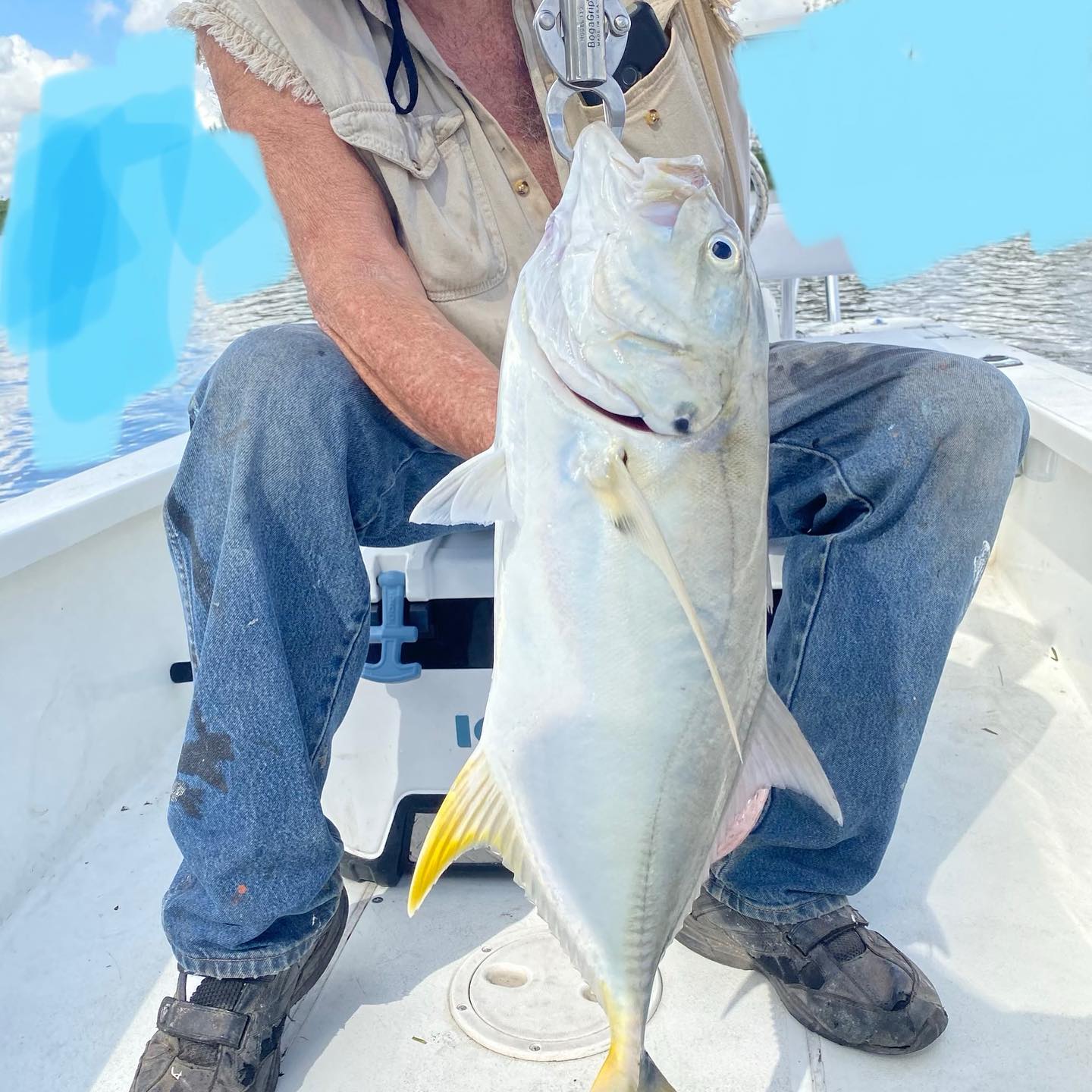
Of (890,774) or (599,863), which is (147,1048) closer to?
(599,863)

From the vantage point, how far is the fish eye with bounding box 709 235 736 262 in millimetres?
896

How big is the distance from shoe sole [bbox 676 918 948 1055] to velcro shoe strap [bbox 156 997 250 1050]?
0.58 metres

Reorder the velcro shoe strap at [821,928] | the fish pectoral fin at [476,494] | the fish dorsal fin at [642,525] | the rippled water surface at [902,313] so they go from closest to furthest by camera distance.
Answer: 1. the fish dorsal fin at [642,525]
2. the fish pectoral fin at [476,494]
3. the velcro shoe strap at [821,928]
4. the rippled water surface at [902,313]

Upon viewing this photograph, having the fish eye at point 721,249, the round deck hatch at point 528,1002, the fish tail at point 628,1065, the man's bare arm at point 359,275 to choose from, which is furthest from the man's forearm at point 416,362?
the round deck hatch at point 528,1002

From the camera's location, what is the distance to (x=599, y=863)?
2.98ft

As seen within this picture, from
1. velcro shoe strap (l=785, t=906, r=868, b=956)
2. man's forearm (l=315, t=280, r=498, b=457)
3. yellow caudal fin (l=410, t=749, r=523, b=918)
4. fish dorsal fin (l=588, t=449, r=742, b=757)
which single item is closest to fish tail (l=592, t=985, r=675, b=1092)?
yellow caudal fin (l=410, t=749, r=523, b=918)

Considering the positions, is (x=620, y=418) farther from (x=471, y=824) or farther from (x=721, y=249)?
(x=471, y=824)

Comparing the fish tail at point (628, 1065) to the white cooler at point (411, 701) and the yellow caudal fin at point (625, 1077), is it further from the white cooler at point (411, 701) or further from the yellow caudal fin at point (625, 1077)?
the white cooler at point (411, 701)

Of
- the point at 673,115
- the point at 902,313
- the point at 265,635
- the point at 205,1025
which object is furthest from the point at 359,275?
the point at 902,313

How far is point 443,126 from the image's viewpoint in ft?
4.99

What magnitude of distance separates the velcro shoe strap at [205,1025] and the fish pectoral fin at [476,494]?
0.70 m

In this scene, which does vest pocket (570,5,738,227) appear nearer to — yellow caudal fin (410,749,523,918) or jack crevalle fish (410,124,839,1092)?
jack crevalle fish (410,124,839,1092)

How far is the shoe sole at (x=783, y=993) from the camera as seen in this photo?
1.21 m
